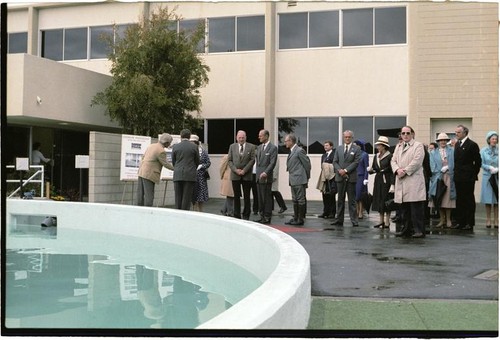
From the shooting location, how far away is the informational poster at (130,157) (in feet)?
47.2

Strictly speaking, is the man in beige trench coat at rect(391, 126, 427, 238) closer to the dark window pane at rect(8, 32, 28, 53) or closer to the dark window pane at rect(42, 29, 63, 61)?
the dark window pane at rect(42, 29, 63, 61)

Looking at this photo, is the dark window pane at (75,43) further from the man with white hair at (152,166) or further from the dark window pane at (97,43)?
the man with white hair at (152,166)

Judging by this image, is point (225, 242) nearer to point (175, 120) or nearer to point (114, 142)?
point (114, 142)

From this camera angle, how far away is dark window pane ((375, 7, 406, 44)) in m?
19.4

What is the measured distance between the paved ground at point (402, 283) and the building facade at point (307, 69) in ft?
33.6

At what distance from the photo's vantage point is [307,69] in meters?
20.1

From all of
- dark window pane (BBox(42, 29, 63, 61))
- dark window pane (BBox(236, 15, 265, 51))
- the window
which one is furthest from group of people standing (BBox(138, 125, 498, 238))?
dark window pane (BBox(42, 29, 63, 61))

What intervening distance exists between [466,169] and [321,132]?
10.5 metres

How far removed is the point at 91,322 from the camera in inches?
178

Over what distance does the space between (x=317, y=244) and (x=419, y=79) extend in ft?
40.6

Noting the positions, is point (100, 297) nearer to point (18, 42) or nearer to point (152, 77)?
point (152, 77)

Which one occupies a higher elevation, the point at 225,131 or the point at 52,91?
the point at 52,91

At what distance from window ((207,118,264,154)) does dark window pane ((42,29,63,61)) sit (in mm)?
6730

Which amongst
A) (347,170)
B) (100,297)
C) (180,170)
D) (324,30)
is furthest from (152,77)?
(100,297)
